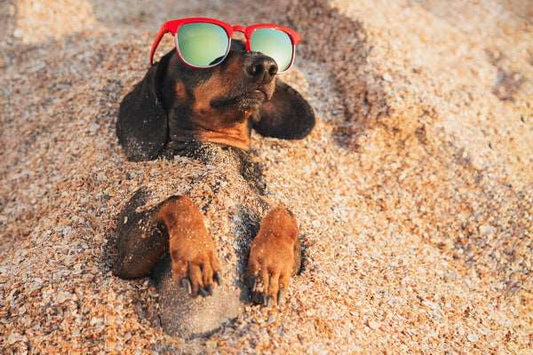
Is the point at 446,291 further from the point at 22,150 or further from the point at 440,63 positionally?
the point at 22,150

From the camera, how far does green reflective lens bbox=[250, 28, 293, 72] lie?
302 centimetres

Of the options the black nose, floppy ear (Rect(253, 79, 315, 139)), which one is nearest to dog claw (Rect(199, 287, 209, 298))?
the black nose

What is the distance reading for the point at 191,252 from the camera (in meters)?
2.26

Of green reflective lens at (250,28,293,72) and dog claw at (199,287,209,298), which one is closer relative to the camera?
dog claw at (199,287,209,298)

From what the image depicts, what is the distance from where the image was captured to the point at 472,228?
3650 millimetres

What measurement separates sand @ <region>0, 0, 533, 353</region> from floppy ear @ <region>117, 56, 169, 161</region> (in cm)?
12

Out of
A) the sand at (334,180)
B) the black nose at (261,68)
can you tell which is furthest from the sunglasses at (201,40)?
the sand at (334,180)

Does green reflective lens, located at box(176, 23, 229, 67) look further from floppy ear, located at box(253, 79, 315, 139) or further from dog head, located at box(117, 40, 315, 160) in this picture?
floppy ear, located at box(253, 79, 315, 139)

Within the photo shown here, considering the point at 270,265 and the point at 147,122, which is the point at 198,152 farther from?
the point at 270,265

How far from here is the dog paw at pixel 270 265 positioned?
7.77 ft

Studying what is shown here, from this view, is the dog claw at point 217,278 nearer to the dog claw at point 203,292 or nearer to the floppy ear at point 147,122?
the dog claw at point 203,292

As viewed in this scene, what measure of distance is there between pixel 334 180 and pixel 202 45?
1.43 metres

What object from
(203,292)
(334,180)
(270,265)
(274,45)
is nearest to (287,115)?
(274,45)

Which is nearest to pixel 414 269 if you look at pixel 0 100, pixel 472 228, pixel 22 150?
pixel 472 228
